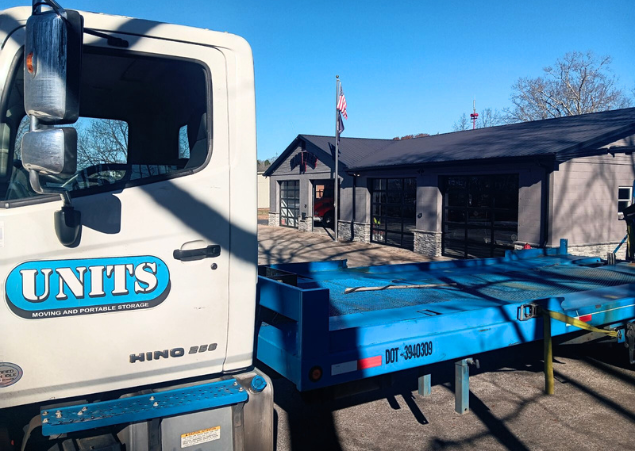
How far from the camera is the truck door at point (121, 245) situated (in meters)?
2.39

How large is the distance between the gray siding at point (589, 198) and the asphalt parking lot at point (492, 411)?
7.60m

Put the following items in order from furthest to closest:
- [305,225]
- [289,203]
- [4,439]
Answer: [289,203] → [305,225] → [4,439]

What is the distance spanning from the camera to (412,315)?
3.87 meters

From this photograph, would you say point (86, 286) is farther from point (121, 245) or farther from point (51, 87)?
point (51, 87)

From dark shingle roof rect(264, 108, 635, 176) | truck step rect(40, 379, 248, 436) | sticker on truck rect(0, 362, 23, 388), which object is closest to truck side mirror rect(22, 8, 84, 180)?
sticker on truck rect(0, 362, 23, 388)

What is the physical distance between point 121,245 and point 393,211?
17557 mm

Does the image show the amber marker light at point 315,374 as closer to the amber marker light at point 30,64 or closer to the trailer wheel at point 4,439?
the trailer wheel at point 4,439

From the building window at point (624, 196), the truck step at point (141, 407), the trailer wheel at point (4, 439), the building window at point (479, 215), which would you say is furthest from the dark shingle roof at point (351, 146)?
the trailer wheel at point (4, 439)

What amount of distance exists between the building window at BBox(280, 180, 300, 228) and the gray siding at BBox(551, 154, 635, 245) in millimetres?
14813

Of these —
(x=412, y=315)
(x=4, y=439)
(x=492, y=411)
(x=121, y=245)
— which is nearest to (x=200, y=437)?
(x=4, y=439)

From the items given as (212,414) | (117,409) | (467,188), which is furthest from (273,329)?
(467,188)

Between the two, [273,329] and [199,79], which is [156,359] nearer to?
[273,329]

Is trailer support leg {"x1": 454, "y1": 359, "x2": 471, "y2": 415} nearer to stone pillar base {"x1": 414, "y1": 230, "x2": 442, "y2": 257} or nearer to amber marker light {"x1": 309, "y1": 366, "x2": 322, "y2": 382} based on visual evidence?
amber marker light {"x1": 309, "y1": 366, "x2": 322, "y2": 382}

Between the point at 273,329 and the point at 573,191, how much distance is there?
12.2m
